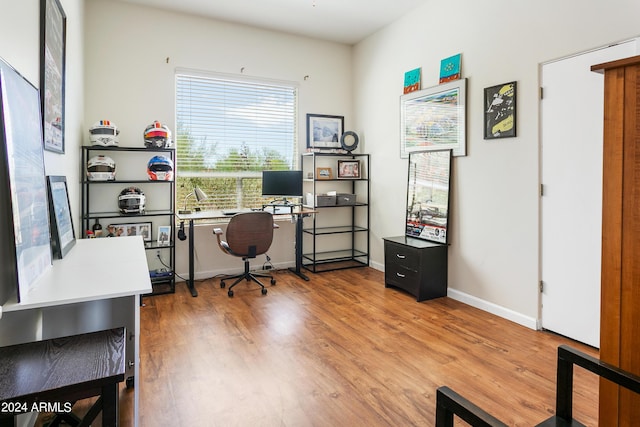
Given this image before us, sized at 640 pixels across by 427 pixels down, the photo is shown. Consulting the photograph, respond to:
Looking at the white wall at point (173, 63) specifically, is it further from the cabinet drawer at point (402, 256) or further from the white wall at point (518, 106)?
the cabinet drawer at point (402, 256)

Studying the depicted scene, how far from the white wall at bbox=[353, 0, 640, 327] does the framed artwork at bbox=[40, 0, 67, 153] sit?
333 centimetres

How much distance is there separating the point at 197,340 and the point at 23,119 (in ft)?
6.14

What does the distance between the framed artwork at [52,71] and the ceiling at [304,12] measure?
1714mm

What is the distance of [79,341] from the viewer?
1.41 meters

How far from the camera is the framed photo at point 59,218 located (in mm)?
2074

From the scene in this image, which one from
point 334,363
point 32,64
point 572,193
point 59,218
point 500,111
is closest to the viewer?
point 32,64

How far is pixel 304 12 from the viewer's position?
432 centimetres

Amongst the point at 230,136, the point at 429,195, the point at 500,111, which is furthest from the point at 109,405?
the point at 230,136

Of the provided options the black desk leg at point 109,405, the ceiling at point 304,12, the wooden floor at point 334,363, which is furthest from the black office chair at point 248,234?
the black desk leg at point 109,405

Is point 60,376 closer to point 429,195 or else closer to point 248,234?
point 248,234

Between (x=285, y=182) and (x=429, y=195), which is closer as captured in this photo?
(x=429, y=195)

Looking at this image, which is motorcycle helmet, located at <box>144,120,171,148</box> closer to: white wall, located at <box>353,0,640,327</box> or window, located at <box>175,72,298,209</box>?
window, located at <box>175,72,298,209</box>

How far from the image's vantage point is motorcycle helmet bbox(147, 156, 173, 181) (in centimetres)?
388

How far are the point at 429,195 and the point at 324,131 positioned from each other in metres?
1.91
